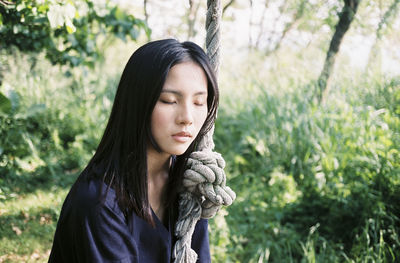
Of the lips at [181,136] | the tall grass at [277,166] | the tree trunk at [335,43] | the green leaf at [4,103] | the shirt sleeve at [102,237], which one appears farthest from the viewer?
the tree trunk at [335,43]

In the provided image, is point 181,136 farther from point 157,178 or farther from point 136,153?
point 157,178

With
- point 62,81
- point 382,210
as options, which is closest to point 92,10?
point 62,81

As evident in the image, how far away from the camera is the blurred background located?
8.34 ft

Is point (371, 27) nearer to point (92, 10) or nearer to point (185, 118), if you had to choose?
point (92, 10)

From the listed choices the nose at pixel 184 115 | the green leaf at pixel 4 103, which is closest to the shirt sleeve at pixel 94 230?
the nose at pixel 184 115

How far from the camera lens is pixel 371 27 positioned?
442cm

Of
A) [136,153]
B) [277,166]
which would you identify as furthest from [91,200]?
[277,166]

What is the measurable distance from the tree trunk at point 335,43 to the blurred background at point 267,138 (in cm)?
1

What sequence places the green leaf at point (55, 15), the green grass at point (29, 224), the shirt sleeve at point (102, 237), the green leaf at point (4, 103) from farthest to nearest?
the green leaf at point (4, 103), the green grass at point (29, 224), the green leaf at point (55, 15), the shirt sleeve at point (102, 237)

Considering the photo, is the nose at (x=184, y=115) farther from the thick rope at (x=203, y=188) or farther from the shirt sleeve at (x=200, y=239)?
the shirt sleeve at (x=200, y=239)

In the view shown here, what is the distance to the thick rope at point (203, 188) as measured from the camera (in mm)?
1347

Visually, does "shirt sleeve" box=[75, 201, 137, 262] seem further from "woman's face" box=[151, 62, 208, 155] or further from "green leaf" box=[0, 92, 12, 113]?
"green leaf" box=[0, 92, 12, 113]

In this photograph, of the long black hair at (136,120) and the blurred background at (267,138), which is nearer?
the long black hair at (136,120)

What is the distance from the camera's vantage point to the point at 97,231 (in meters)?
1.13
